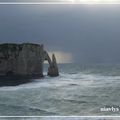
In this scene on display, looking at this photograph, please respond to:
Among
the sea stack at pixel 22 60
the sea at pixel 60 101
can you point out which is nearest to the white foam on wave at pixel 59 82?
the sea at pixel 60 101

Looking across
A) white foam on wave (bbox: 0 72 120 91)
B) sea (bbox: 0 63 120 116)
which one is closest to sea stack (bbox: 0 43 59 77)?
white foam on wave (bbox: 0 72 120 91)

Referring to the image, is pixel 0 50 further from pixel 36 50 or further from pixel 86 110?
pixel 86 110

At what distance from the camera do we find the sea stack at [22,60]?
1775 inches

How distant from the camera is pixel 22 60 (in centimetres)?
4528

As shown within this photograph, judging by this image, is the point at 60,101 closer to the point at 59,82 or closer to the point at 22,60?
the point at 59,82

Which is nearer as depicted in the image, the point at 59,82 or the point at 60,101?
the point at 60,101

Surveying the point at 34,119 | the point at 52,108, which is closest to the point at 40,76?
the point at 52,108

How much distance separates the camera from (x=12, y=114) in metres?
11.5

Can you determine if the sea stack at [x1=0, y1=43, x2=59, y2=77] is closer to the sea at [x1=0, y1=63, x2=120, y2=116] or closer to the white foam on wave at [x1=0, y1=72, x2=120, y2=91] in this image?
the white foam on wave at [x1=0, y1=72, x2=120, y2=91]

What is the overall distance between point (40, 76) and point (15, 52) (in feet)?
14.3

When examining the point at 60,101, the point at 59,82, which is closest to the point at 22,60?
the point at 59,82

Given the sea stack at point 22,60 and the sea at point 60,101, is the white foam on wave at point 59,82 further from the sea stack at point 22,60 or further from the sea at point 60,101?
the sea stack at point 22,60

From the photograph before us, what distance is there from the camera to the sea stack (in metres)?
45.1

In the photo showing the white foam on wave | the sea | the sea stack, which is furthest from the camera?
the sea stack
